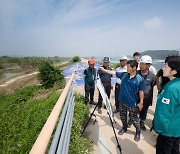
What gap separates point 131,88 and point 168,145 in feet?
4.81

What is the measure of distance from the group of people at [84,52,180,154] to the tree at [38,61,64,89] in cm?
637

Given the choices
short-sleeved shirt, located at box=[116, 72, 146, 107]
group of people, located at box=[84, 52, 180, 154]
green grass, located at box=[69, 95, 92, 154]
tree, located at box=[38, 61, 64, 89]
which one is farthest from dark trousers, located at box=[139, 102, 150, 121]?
tree, located at box=[38, 61, 64, 89]

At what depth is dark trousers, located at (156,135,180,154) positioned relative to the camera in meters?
2.39

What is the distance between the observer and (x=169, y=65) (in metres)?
2.31

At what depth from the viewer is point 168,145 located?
94.8 inches

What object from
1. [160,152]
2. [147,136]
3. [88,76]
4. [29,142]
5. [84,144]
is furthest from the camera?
[88,76]

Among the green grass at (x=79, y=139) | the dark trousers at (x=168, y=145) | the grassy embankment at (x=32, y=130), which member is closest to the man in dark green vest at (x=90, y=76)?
the grassy embankment at (x=32, y=130)

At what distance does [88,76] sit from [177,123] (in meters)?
3.58

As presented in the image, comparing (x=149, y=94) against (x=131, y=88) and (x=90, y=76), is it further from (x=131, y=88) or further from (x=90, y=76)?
(x=90, y=76)

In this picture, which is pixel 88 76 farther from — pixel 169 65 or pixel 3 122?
pixel 3 122

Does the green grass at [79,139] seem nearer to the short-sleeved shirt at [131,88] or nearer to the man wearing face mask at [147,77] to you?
the short-sleeved shirt at [131,88]

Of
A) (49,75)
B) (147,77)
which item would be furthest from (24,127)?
(49,75)

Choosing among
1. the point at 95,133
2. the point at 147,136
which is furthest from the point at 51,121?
the point at 147,136

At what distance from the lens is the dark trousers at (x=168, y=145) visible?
239 cm
